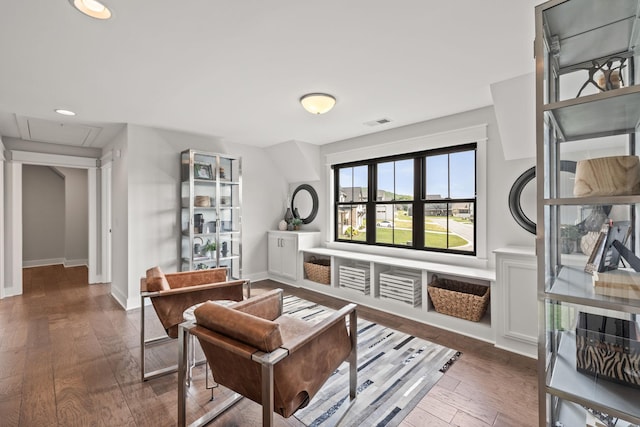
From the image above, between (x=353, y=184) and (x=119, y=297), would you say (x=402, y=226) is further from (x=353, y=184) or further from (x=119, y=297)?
(x=119, y=297)

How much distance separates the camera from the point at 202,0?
162 cm

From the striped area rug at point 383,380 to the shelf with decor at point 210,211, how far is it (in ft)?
7.80

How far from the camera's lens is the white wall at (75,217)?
6.61m

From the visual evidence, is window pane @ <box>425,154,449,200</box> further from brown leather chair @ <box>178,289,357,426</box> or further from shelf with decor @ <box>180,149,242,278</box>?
shelf with decor @ <box>180,149,242,278</box>

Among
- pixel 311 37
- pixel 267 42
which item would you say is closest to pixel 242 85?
pixel 267 42

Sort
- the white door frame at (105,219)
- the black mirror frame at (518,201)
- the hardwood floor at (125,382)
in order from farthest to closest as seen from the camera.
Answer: the white door frame at (105,219) → the black mirror frame at (518,201) → the hardwood floor at (125,382)

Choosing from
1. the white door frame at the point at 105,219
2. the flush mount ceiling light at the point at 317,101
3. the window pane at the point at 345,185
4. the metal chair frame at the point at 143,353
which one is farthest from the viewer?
the white door frame at the point at 105,219

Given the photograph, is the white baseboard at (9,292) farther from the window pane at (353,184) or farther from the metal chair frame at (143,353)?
the window pane at (353,184)

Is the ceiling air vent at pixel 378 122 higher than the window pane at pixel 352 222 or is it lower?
higher

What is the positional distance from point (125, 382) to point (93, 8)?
96.2 inches

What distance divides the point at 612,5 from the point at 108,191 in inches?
246

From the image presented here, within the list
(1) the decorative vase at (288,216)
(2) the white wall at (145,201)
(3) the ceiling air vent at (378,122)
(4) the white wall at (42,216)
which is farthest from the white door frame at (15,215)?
(3) the ceiling air vent at (378,122)

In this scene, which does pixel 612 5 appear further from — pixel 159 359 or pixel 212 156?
pixel 212 156

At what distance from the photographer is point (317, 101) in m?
2.86
